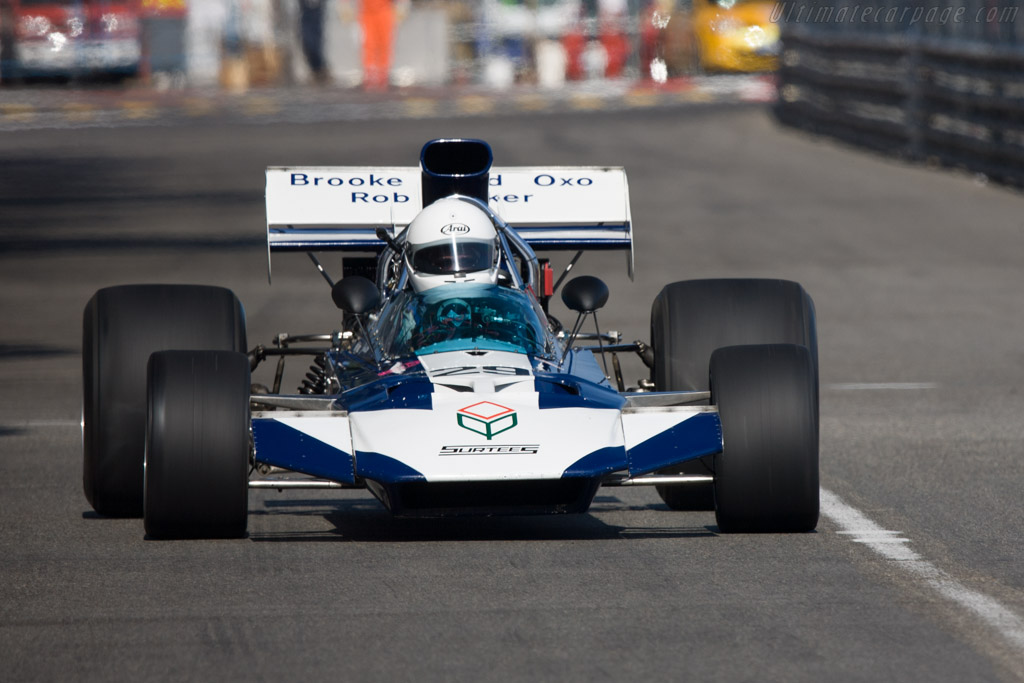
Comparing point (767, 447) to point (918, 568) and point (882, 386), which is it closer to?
point (918, 568)

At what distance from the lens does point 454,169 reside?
33.0 feet

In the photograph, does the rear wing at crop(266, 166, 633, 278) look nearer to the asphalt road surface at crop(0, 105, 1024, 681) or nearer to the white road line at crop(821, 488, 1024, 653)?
the asphalt road surface at crop(0, 105, 1024, 681)

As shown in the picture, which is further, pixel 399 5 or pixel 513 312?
pixel 399 5

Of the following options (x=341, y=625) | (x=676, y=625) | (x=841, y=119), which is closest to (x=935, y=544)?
(x=676, y=625)

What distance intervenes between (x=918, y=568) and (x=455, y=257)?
2.65 meters

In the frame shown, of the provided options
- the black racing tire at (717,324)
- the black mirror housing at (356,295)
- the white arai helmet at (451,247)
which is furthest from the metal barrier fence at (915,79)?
the black mirror housing at (356,295)

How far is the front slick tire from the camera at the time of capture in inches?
304

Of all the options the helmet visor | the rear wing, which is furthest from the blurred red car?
the helmet visor

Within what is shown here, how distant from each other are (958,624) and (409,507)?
85.4 inches

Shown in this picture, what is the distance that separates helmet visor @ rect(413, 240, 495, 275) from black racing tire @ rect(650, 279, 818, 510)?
0.88m

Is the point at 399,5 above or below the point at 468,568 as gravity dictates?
below

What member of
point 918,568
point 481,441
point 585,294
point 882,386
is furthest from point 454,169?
point 882,386

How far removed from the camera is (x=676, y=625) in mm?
6445

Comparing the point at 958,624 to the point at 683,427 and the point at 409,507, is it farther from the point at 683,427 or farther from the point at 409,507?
the point at 409,507
